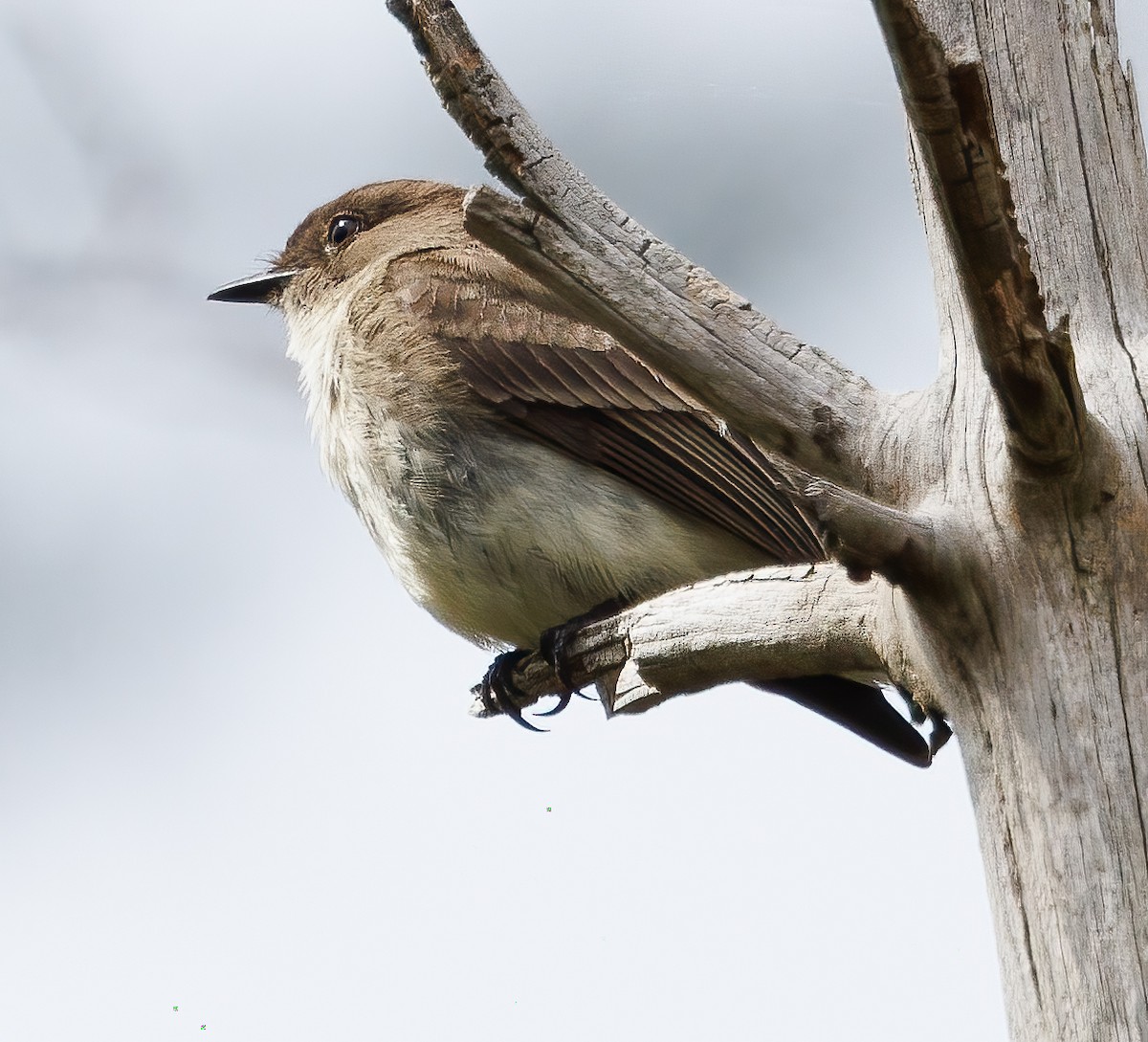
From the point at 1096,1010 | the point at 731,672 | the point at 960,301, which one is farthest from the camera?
the point at 731,672

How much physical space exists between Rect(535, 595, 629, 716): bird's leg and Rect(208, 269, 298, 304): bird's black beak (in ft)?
7.89

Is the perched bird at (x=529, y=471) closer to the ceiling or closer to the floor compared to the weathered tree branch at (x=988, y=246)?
closer to the ceiling

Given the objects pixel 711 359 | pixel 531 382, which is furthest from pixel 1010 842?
pixel 531 382

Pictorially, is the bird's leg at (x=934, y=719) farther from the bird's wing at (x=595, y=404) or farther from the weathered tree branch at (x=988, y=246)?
the bird's wing at (x=595, y=404)

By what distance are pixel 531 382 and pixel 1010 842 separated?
9.45 ft

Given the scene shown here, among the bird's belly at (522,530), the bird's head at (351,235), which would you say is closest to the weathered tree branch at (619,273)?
the bird's belly at (522,530)

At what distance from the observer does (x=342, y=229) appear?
650cm

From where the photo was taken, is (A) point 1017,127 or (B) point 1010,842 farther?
(A) point 1017,127

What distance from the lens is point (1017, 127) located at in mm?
3387

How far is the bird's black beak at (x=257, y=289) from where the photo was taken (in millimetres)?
6441

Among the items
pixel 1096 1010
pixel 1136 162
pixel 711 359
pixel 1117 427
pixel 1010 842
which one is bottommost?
pixel 1096 1010

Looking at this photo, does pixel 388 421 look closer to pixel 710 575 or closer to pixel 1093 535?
pixel 710 575

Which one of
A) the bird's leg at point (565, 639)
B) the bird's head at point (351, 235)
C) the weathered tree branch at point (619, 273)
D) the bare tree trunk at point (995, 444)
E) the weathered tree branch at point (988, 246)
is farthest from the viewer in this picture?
the bird's head at point (351, 235)

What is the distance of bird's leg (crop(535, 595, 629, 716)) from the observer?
466 centimetres
